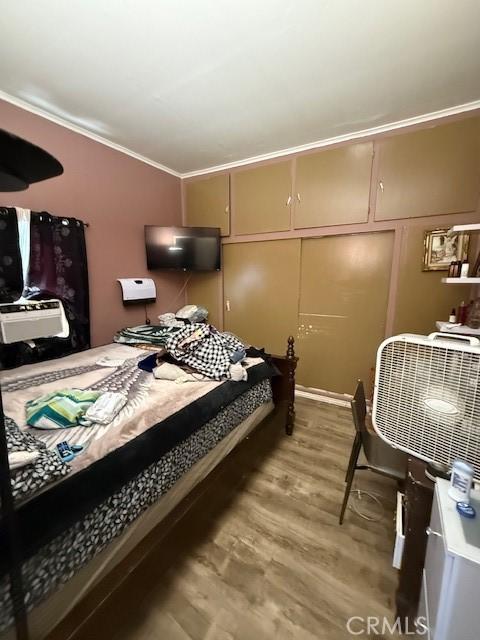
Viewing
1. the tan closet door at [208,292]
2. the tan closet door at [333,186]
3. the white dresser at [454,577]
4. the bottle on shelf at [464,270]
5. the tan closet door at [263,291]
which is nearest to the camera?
the white dresser at [454,577]

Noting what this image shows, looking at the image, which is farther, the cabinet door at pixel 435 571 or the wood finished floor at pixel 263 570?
the wood finished floor at pixel 263 570

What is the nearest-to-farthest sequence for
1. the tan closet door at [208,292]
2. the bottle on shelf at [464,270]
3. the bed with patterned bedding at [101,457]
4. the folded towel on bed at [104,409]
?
the bed with patterned bedding at [101,457] < the folded towel on bed at [104,409] < the bottle on shelf at [464,270] < the tan closet door at [208,292]

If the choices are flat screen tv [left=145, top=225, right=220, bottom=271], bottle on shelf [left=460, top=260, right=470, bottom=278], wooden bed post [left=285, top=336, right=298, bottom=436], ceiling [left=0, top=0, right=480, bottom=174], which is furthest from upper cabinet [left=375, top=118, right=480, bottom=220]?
flat screen tv [left=145, top=225, right=220, bottom=271]

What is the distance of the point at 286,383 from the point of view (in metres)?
2.22

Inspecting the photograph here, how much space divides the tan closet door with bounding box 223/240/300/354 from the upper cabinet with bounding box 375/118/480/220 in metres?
1.01

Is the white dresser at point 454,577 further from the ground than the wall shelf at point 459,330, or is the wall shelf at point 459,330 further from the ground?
the wall shelf at point 459,330

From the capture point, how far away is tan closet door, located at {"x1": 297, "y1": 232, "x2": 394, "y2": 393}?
8.57 feet

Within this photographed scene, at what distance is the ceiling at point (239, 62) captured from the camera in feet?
4.55

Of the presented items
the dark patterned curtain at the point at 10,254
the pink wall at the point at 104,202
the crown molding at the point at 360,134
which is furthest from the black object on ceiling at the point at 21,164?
the crown molding at the point at 360,134

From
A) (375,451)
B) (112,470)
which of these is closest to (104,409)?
(112,470)

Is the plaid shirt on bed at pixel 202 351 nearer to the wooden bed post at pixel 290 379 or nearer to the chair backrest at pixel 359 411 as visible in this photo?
the wooden bed post at pixel 290 379

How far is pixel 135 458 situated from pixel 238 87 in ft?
8.08

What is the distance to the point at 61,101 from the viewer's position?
206 centimetres

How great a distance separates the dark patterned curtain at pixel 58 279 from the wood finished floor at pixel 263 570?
5.92 feet
